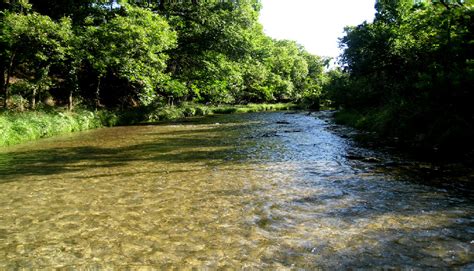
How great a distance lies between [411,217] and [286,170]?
17.1ft

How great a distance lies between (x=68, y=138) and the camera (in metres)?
21.9

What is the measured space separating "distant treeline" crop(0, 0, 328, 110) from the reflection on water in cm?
1441

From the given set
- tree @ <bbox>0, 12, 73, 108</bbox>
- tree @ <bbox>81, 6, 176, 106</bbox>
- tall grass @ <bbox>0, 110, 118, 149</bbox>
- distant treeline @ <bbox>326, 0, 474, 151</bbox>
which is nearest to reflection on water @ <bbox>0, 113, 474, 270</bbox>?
distant treeline @ <bbox>326, 0, 474, 151</bbox>

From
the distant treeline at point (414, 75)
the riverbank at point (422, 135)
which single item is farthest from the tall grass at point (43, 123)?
the distant treeline at point (414, 75)

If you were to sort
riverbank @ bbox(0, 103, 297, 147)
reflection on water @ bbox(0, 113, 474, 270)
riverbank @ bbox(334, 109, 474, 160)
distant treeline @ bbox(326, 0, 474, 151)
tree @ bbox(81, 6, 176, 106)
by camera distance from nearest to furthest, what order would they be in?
reflection on water @ bbox(0, 113, 474, 270) < distant treeline @ bbox(326, 0, 474, 151) < riverbank @ bbox(334, 109, 474, 160) < riverbank @ bbox(0, 103, 297, 147) < tree @ bbox(81, 6, 176, 106)

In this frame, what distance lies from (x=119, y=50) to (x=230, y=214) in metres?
24.9

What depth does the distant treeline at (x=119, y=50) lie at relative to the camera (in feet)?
83.3

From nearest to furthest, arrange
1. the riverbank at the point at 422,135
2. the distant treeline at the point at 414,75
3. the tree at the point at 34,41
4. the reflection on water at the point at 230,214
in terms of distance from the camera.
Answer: the reflection on water at the point at 230,214, the distant treeline at the point at 414,75, the riverbank at the point at 422,135, the tree at the point at 34,41

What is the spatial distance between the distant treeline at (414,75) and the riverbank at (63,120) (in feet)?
61.5

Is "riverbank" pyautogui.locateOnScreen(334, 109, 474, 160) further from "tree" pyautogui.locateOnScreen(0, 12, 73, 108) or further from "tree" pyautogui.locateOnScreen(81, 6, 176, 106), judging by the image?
"tree" pyautogui.locateOnScreen(0, 12, 73, 108)

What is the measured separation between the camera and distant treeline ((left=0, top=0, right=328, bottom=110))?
25.4 m

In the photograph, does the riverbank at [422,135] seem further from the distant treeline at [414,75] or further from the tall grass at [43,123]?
the tall grass at [43,123]

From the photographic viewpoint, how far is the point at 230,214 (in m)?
7.75

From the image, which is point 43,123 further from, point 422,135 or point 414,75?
point 414,75
